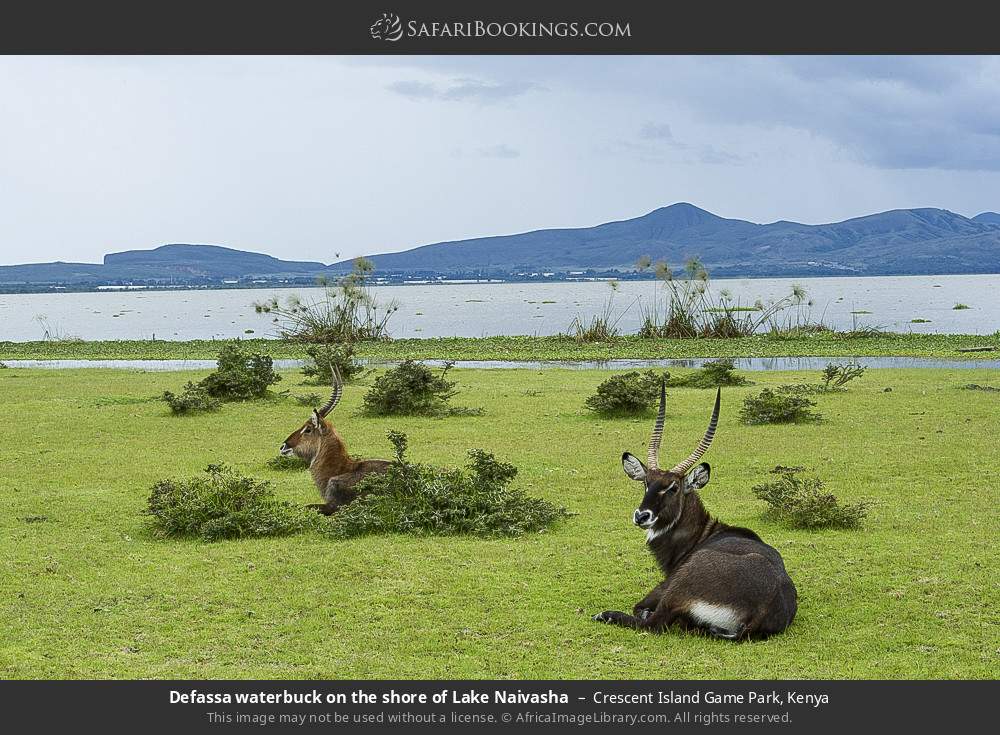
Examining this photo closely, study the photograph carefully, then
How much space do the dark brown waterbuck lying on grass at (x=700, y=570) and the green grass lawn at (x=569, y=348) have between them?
93.3ft

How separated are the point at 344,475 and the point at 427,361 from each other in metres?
25.1

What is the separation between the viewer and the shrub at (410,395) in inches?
827

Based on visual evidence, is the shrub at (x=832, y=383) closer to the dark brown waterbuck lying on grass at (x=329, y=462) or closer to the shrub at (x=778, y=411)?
the shrub at (x=778, y=411)

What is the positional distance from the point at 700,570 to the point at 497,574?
2460mm

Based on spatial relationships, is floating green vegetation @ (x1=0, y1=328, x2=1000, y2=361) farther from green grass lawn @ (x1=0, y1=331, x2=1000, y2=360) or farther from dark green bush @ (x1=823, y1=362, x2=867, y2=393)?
dark green bush @ (x1=823, y1=362, x2=867, y2=393)

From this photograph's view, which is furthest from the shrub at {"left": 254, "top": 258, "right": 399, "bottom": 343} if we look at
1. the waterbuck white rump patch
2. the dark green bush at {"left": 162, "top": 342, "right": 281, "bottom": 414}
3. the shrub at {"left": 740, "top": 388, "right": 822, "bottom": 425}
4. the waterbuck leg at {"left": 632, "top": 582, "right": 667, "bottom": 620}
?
the waterbuck white rump patch

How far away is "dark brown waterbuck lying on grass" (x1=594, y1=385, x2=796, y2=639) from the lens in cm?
748

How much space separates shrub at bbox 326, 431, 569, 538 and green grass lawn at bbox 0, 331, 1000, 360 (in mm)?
25337

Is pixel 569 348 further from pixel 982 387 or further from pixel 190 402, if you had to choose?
pixel 190 402

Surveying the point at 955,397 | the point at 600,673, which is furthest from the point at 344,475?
the point at 955,397

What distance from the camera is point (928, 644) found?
7512 millimetres

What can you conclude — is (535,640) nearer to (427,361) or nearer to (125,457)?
(125,457)

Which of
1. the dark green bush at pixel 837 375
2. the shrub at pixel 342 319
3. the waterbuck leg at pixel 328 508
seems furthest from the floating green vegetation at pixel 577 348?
the waterbuck leg at pixel 328 508

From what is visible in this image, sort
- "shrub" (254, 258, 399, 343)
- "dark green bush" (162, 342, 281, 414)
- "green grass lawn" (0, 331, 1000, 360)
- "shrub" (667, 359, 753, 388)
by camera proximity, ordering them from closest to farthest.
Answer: "dark green bush" (162, 342, 281, 414)
"shrub" (667, 359, 753, 388)
"green grass lawn" (0, 331, 1000, 360)
"shrub" (254, 258, 399, 343)
